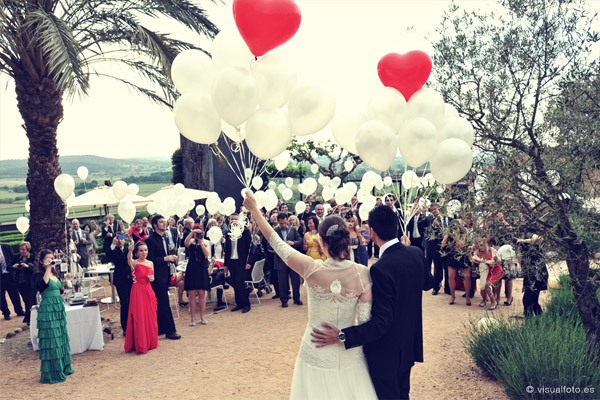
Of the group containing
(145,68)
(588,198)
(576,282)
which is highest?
(145,68)

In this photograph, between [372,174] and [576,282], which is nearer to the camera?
[576,282]

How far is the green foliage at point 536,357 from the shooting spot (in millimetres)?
4789

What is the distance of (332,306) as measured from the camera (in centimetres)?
332

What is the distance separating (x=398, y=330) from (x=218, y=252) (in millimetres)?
8552

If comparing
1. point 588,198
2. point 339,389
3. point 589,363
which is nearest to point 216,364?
point 339,389

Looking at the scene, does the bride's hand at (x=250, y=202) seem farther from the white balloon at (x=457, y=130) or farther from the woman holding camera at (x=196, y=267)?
the woman holding camera at (x=196, y=267)

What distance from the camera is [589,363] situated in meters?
4.94

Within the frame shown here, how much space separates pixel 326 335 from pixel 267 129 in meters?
1.59

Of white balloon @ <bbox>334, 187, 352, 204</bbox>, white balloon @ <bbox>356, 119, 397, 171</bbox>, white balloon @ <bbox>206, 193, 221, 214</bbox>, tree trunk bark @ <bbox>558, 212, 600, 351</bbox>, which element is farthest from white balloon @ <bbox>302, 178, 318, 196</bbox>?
white balloon @ <bbox>356, 119, 397, 171</bbox>

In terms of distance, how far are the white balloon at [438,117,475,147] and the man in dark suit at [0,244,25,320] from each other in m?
8.83

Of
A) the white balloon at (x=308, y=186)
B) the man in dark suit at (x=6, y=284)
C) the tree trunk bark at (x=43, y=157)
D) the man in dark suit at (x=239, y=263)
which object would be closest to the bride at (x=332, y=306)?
the man in dark suit at (x=239, y=263)

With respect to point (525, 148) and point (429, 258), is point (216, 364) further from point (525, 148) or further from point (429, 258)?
point (429, 258)

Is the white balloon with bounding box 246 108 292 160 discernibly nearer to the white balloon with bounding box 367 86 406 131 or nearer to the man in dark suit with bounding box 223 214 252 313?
the white balloon with bounding box 367 86 406 131

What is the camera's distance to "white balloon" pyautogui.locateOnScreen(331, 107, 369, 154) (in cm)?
481
